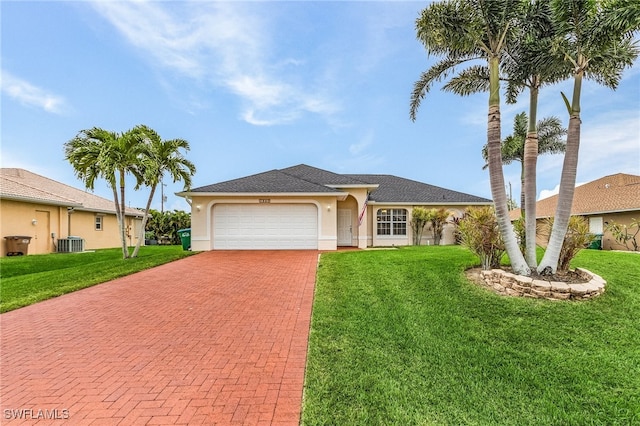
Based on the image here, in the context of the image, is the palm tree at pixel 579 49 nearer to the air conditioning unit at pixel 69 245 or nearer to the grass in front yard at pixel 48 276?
the grass in front yard at pixel 48 276

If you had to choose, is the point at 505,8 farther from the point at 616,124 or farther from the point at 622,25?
the point at 616,124

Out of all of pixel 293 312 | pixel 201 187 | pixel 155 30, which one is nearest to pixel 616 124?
pixel 293 312

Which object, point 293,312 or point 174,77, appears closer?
point 293,312

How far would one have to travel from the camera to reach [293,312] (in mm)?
6484

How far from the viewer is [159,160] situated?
14281 mm

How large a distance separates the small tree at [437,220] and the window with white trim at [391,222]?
64.2 inches

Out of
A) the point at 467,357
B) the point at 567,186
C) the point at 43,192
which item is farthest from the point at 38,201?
the point at 567,186

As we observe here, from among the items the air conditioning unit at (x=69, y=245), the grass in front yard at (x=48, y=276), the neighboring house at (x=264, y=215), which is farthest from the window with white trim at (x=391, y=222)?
the air conditioning unit at (x=69, y=245)

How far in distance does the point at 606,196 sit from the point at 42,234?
124ft

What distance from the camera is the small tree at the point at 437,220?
1834 centimetres

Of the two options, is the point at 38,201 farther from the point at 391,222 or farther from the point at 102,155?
the point at 391,222

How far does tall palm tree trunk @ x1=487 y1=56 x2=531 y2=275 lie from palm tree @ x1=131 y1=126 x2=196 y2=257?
13.4 m

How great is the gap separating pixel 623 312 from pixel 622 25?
19.6 feet

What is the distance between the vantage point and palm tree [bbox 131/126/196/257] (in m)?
13.9
